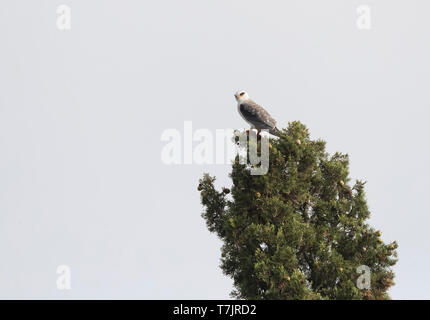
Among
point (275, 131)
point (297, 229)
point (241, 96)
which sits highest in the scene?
point (241, 96)

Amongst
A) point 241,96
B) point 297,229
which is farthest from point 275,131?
point 297,229

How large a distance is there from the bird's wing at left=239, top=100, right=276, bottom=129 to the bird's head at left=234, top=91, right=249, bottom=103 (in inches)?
14.5

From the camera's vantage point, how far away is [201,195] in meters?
23.8

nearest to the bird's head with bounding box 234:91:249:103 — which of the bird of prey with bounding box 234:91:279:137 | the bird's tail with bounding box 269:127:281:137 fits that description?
the bird of prey with bounding box 234:91:279:137

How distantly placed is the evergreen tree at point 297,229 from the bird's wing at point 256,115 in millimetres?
684

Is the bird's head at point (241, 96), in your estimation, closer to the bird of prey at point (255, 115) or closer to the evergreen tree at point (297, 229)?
the bird of prey at point (255, 115)

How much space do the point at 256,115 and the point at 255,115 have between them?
0.06 meters

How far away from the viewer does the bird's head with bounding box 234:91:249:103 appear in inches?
953

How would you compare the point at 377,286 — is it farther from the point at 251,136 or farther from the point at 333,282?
the point at 251,136

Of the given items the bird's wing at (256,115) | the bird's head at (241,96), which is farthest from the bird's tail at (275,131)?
the bird's head at (241,96)

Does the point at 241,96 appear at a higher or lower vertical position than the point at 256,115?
higher

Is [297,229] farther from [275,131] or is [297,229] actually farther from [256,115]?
[256,115]

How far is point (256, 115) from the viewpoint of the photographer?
23.0 metres
